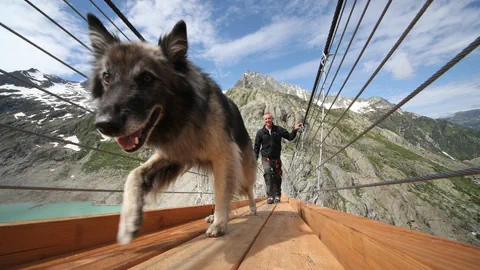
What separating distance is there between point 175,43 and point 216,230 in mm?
1630

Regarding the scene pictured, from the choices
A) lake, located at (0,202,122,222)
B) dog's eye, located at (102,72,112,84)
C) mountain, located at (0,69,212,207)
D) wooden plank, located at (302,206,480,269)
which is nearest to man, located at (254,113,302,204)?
dog's eye, located at (102,72,112,84)

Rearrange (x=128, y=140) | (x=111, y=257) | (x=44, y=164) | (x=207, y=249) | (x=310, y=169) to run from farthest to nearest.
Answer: (x=44, y=164) < (x=310, y=169) < (x=128, y=140) < (x=207, y=249) < (x=111, y=257)

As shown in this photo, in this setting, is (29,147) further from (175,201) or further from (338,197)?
(338,197)

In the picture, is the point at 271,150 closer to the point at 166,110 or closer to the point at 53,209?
the point at 166,110

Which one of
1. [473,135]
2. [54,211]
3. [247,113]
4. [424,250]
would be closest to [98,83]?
[424,250]

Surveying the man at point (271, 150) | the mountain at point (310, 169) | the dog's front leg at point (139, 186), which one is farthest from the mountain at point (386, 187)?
the dog's front leg at point (139, 186)

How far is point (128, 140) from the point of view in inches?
67.1

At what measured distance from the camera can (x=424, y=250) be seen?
2.07ft

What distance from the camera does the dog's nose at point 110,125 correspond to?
1.49 m

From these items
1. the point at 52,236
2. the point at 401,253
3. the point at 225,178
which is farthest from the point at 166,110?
the point at 401,253

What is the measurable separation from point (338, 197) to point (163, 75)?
4944 cm

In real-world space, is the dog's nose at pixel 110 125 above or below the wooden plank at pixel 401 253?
above

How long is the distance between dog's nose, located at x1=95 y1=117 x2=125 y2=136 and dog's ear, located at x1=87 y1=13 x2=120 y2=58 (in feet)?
3.37

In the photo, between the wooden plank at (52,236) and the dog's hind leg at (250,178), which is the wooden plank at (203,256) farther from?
the dog's hind leg at (250,178)
